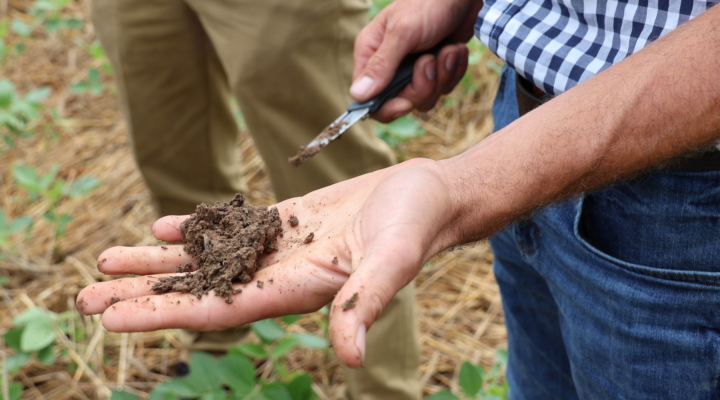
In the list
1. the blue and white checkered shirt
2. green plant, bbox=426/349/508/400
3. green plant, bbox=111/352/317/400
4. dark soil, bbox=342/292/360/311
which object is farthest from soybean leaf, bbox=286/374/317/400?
the blue and white checkered shirt

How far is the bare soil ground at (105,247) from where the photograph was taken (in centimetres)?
191

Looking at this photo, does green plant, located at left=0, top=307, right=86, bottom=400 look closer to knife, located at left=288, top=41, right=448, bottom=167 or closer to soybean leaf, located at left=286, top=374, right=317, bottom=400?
soybean leaf, located at left=286, top=374, right=317, bottom=400

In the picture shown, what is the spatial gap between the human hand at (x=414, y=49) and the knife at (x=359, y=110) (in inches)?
0.6

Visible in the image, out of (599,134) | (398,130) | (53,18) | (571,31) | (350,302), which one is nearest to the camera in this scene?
(350,302)

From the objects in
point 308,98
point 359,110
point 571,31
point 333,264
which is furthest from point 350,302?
point 308,98

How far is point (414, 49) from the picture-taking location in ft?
4.34

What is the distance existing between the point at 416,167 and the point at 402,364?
3.18ft

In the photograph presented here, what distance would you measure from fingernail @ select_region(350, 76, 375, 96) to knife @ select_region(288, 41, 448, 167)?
1.0 inches

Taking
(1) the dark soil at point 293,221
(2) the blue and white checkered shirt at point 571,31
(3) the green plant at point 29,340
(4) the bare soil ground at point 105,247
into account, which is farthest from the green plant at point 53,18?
(2) the blue and white checkered shirt at point 571,31

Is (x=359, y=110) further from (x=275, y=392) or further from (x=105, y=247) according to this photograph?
(x=105, y=247)

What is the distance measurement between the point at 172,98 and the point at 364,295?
1.23 m

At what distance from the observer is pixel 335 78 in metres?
1.55

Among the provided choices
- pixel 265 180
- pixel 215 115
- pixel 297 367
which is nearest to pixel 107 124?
pixel 265 180

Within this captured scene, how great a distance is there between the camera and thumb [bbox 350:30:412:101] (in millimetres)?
1291
